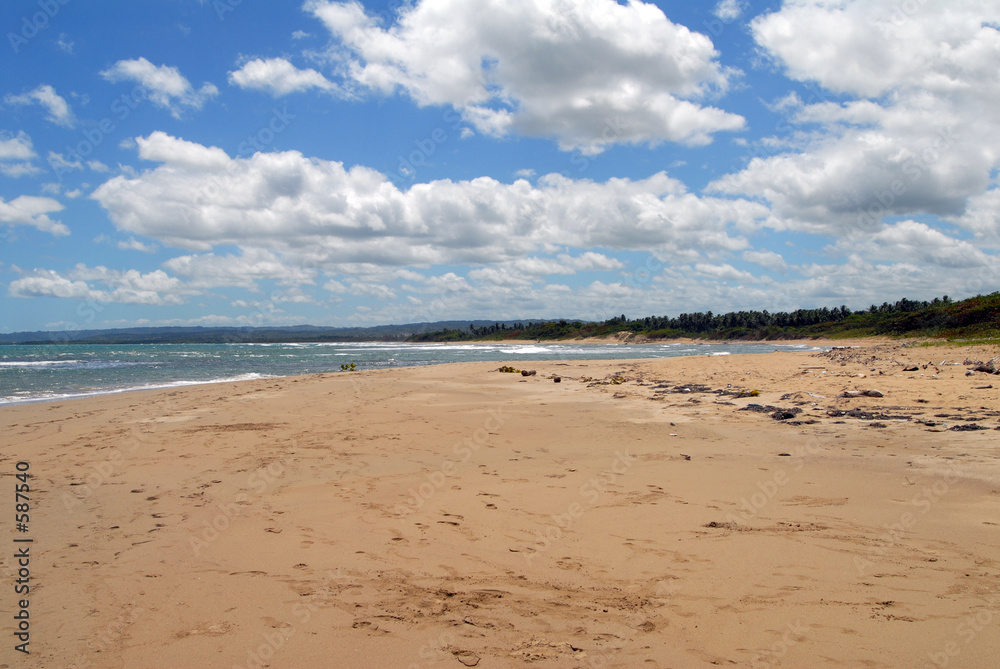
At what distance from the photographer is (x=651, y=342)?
107 meters

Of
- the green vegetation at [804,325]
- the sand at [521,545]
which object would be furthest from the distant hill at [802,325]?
the sand at [521,545]

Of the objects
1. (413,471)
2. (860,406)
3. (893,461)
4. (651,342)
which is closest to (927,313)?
(651,342)

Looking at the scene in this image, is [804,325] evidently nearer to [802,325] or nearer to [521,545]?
[802,325]

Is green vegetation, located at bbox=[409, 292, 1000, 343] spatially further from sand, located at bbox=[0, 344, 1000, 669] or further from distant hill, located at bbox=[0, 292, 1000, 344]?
sand, located at bbox=[0, 344, 1000, 669]

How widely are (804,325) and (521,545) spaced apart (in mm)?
108164

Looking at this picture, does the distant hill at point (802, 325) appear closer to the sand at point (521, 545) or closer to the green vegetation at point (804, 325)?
the green vegetation at point (804, 325)

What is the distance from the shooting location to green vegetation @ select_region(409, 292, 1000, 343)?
49.1 metres

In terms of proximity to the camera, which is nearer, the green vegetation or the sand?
the sand

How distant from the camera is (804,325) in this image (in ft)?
324

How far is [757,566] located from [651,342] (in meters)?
106

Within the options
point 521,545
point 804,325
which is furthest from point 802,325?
point 521,545

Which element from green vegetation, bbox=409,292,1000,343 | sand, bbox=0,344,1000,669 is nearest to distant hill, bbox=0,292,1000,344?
green vegetation, bbox=409,292,1000,343

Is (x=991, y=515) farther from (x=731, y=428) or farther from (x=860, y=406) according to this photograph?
(x=860, y=406)

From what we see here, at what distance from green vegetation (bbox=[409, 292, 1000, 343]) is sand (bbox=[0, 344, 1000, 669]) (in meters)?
44.1
